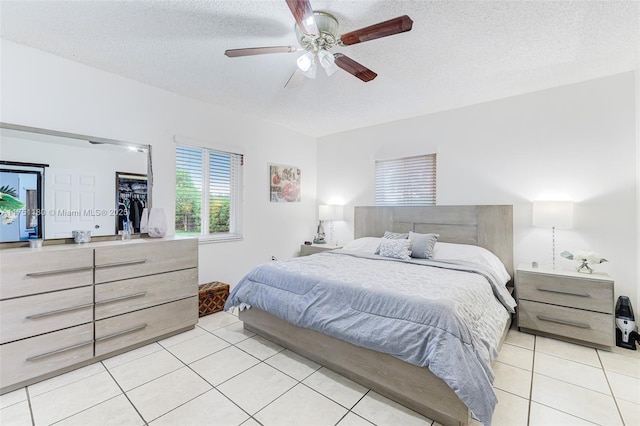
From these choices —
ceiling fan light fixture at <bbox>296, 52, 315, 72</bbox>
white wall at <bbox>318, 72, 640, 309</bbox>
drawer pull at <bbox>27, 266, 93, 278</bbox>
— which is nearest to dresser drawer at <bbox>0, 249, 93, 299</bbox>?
drawer pull at <bbox>27, 266, 93, 278</bbox>

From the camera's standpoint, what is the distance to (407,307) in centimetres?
178

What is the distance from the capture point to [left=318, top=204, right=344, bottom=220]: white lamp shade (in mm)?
4621

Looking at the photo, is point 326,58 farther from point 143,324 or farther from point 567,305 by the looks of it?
point 567,305

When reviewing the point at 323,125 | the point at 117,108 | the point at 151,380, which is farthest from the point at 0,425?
the point at 323,125

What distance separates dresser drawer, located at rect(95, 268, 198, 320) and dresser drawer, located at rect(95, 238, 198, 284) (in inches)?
2.2

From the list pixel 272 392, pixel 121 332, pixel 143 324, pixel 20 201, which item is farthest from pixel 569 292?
pixel 20 201

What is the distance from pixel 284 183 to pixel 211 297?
81.2 inches

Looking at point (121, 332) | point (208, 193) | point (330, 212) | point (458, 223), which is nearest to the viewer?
point (121, 332)

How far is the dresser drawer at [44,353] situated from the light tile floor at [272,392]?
102 mm

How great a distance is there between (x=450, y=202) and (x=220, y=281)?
3219mm

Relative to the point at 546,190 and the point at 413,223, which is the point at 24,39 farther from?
the point at 546,190

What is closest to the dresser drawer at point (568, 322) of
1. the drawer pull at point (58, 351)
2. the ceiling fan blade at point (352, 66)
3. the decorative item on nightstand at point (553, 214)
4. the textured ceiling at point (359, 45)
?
the decorative item on nightstand at point (553, 214)

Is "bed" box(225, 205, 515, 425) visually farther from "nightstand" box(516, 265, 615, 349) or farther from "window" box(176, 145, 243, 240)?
"window" box(176, 145, 243, 240)

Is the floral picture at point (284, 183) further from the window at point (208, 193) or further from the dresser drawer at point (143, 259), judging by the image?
the dresser drawer at point (143, 259)
